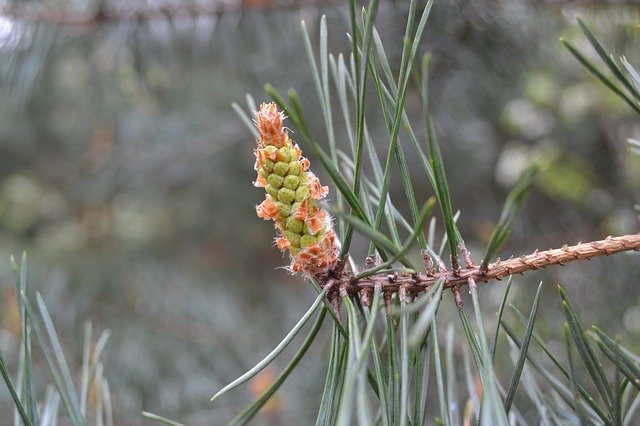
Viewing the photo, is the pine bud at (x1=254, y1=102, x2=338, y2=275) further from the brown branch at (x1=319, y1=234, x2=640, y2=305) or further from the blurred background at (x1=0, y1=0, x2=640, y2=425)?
the blurred background at (x1=0, y1=0, x2=640, y2=425)

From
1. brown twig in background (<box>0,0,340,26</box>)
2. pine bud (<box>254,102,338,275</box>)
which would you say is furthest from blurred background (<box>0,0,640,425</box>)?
pine bud (<box>254,102,338,275</box>)

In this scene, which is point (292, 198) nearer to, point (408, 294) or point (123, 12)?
point (408, 294)

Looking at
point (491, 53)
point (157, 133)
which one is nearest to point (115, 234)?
point (157, 133)

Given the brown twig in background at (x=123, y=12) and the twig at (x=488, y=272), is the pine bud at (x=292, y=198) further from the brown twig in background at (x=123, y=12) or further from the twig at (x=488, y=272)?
the brown twig in background at (x=123, y=12)

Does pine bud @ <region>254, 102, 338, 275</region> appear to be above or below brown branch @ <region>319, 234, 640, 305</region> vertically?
above

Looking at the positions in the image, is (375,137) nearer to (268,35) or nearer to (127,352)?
(268,35)

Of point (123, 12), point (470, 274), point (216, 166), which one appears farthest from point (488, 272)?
point (216, 166)

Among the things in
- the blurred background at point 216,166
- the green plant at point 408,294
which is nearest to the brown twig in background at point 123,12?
the blurred background at point 216,166
